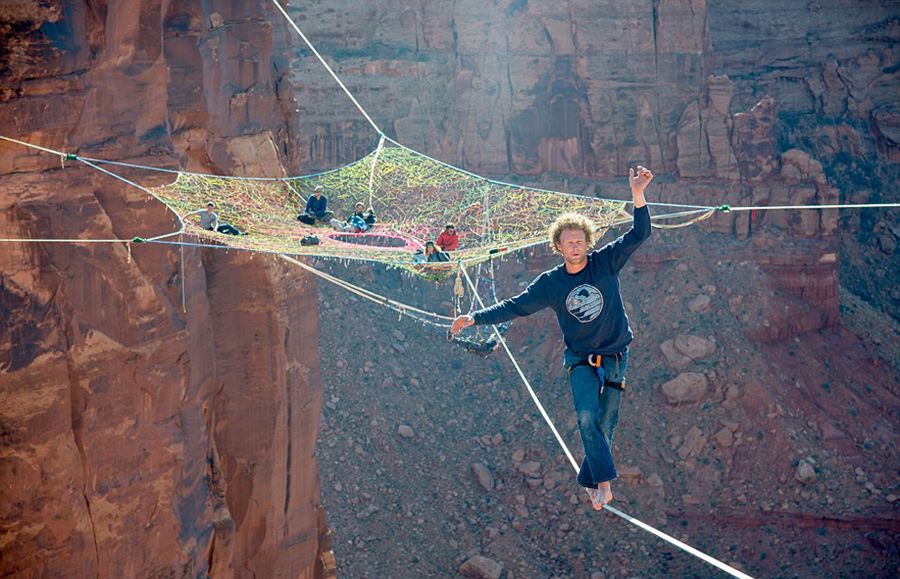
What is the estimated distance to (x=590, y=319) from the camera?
1287cm

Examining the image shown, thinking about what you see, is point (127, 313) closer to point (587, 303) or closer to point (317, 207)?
point (317, 207)

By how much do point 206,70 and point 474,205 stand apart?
5152 mm

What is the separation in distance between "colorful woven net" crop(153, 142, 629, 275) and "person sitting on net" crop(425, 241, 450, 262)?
0.16m

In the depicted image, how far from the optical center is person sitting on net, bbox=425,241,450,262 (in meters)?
20.5

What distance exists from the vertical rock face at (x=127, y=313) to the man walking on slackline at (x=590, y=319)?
630 centimetres

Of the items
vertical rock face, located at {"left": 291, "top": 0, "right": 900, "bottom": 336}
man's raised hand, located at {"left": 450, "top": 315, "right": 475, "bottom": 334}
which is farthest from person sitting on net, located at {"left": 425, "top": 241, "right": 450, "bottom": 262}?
vertical rock face, located at {"left": 291, "top": 0, "right": 900, "bottom": 336}

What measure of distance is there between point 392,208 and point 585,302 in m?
13.7

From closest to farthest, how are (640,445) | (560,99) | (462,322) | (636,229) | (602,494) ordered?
(636,229) < (602,494) < (462,322) < (640,445) < (560,99)

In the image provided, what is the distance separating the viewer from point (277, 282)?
923 inches

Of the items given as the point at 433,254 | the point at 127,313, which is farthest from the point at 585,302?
the point at 433,254

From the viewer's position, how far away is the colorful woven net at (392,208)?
63.6 feet

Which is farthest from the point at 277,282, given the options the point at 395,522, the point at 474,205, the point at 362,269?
the point at 362,269

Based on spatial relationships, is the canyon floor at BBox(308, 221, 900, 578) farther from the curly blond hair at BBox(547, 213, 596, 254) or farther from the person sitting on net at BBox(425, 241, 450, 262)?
the curly blond hair at BBox(547, 213, 596, 254)

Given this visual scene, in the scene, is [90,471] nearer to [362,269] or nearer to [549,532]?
[549,532]
